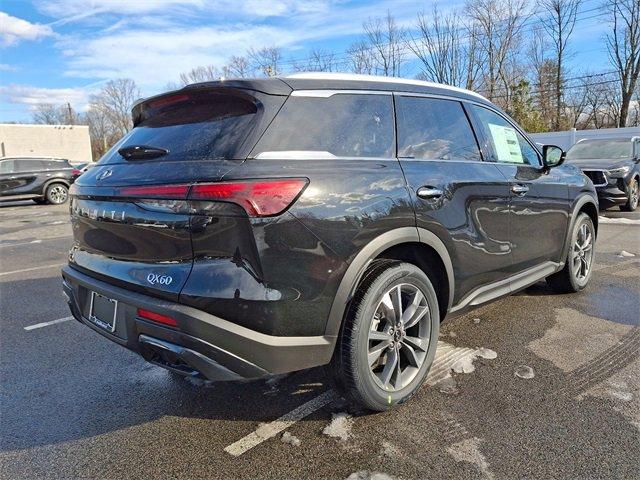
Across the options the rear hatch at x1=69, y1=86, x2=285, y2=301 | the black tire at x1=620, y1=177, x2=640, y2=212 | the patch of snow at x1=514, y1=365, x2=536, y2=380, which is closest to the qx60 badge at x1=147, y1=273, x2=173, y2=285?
the rear hatch at x1=69, y1=86, x2=285, y2=301

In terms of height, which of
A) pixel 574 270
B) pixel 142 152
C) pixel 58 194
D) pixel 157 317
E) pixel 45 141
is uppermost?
pixel 45 141

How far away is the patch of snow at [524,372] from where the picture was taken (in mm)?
3076

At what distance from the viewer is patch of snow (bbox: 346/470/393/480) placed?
2.16 metres

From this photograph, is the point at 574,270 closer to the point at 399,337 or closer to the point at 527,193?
the point at 527,193

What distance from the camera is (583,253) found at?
15.9 ft

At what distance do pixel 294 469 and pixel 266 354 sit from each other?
1.85 feet

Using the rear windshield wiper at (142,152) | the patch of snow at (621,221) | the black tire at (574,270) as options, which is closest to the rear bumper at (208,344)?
the rear windshield wiper at (142,152)

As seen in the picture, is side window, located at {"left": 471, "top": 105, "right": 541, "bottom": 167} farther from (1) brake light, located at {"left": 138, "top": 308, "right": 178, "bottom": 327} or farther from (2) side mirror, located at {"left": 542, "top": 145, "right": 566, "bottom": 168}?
(1) brake light, located at {"left": 138, "top": 308, "right": 178, "bottom": 327}

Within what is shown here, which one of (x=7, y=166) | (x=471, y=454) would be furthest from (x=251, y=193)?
(x=7, y=166)

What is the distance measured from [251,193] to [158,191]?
1.59 ft

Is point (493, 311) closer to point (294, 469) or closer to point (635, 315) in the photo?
point (635, 315)

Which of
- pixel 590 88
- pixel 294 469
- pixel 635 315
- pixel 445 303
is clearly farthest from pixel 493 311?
pixel 590 88

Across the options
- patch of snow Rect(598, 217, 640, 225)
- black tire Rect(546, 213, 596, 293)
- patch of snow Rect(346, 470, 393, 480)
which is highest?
black tire Rect(546, 213, 596, 293)

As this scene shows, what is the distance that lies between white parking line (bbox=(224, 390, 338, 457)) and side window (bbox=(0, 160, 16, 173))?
16.7 metres
